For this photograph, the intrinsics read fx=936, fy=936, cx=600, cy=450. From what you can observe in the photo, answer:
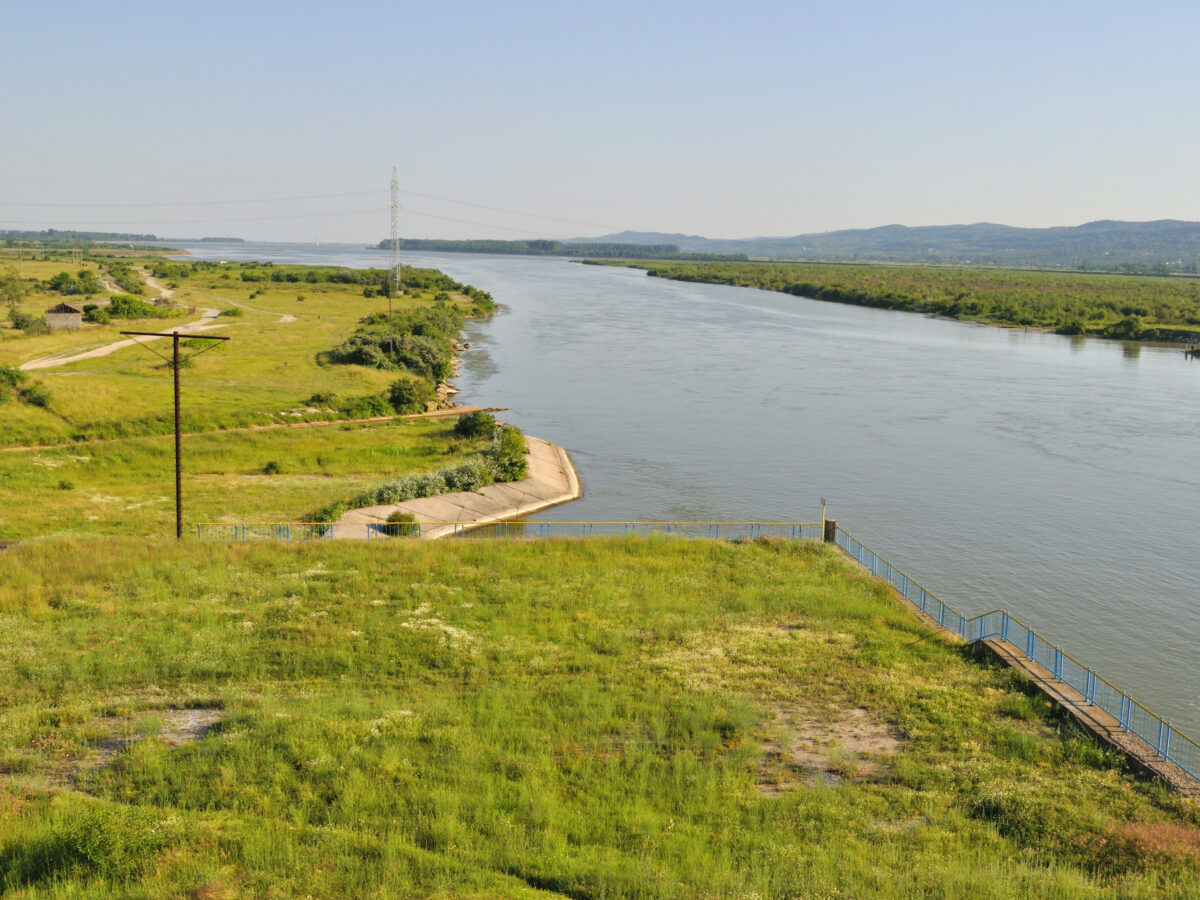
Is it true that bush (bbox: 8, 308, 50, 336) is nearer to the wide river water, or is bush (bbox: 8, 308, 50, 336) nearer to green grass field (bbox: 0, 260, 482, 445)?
green grass field (bbox: 0, 260, 482, 445)

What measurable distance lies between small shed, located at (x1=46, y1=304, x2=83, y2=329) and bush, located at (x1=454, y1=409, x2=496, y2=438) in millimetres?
44900

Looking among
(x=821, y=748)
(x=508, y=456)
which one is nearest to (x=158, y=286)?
(x=508, y=456)

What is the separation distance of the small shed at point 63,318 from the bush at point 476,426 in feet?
147

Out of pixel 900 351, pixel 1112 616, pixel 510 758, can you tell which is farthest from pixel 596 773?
pixel 900 351

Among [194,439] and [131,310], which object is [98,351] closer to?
[131,310]

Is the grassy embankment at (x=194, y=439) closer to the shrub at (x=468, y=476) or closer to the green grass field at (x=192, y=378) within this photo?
the green grass field at (x=192, y=378)

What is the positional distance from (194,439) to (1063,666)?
40.9m

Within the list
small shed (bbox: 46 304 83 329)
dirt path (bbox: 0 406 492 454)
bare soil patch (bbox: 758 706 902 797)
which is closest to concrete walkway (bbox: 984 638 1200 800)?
bare soil patch (bbox: 758 706 902 797)

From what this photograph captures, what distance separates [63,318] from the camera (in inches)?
3091

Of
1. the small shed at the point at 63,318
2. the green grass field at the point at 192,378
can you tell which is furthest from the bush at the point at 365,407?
the small shed at the point at 63,318

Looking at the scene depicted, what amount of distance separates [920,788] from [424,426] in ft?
141

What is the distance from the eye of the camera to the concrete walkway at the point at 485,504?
122 feet

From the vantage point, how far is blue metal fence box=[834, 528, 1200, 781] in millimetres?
19469

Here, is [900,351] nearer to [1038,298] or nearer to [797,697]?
[1038,298]
